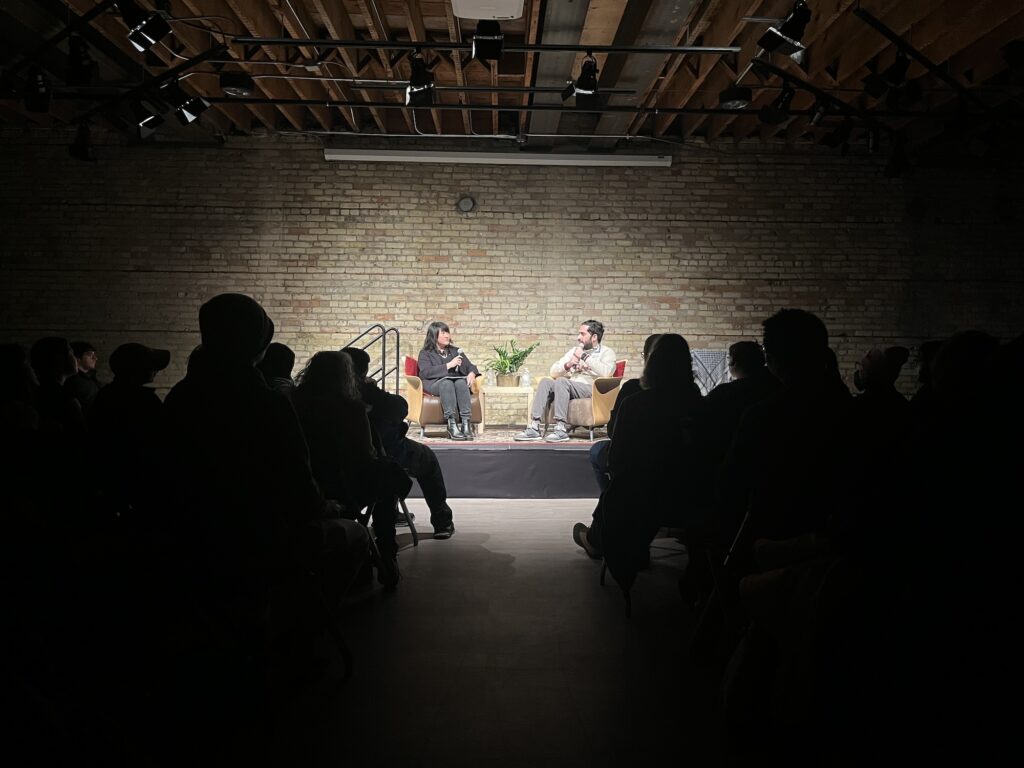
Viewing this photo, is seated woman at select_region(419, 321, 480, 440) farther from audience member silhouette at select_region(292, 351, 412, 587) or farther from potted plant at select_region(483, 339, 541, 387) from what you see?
audience member silhouette at select_region(292, 351, 412, 587)

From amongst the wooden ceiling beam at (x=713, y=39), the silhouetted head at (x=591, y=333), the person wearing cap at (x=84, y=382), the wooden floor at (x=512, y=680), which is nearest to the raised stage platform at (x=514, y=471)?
the silhouetted head at (x=591, y=333)

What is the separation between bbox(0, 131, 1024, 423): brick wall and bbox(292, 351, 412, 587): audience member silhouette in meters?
5.55

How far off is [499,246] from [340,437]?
5.99 metres

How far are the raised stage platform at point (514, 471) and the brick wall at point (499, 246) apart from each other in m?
2.62

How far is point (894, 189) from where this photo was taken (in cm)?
912

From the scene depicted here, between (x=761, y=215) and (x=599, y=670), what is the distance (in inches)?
305

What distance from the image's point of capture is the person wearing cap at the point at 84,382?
4525mm

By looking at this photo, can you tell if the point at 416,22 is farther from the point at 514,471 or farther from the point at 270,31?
the point at 514,471

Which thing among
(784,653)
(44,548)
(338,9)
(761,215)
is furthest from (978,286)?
(44,548)

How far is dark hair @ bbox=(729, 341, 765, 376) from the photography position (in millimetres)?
3574

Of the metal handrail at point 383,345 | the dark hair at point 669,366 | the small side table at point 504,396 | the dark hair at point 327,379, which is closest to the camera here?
the dark hair at point 669,366

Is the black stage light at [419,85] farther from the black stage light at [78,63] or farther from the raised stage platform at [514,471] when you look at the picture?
the raised stage platform at [514,471]

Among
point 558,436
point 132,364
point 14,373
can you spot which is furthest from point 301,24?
point 14,373

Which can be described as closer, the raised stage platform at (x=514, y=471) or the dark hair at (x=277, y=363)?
the dark hair at (x=277, y=363)
